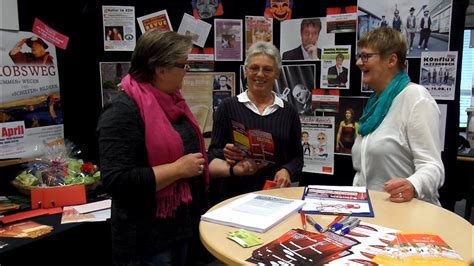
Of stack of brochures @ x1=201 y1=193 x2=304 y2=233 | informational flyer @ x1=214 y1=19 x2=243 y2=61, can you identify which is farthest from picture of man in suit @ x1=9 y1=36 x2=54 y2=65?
stack of brochures @ x1=201 y1=193 x2=304 y2=233

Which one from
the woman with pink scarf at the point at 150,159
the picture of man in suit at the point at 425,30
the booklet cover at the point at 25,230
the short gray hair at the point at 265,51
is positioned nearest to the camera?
the woman with pink scarf at the point at 150,159

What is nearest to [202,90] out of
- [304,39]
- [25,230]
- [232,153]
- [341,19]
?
[304,39]

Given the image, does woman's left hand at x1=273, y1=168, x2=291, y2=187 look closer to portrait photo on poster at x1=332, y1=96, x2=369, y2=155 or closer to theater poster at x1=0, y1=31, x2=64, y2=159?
portrait photo on poster at x1=332, y1=96, x2=369, y2=155

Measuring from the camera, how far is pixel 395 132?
167cm

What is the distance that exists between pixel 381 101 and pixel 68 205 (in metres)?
1.69

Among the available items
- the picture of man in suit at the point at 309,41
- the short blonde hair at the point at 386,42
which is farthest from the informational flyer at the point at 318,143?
the short blonde hair at the point at 386,42

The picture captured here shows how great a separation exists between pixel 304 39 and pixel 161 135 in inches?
52.3

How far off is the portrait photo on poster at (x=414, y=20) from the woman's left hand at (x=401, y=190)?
37.4 inches

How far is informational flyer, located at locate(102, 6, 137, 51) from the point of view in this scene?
7.95 feet

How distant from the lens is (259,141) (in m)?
1.85

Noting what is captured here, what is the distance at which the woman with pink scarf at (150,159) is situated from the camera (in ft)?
4.51

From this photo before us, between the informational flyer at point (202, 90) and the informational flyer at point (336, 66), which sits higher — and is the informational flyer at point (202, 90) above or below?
below

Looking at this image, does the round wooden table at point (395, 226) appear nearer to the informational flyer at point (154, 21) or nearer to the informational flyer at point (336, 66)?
the informational flyer at point (336, 66)

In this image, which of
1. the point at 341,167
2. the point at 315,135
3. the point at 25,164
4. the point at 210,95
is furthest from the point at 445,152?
the point at 25,164
